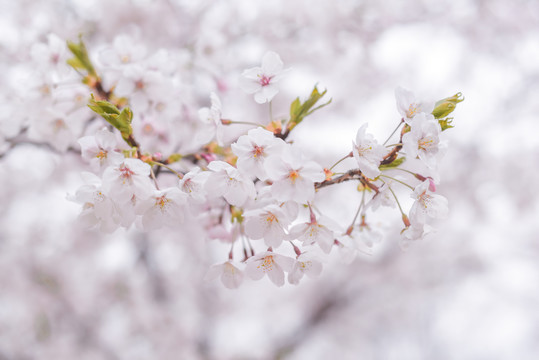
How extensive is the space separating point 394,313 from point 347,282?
159 cm

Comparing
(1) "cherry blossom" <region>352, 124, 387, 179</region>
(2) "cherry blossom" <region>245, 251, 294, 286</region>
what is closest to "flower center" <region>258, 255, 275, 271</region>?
(2) "cherry blossom" <region>245, 251, 294, 286</region>

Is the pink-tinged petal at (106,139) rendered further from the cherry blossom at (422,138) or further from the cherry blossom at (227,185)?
the cherry blossom at (422,138)

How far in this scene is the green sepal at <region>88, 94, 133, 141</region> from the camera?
33.2 inches

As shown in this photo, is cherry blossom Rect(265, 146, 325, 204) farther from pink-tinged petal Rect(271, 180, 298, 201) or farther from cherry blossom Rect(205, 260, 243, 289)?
cherry blossom Rect(205, 260, 243, 289)

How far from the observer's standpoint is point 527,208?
20.0 ft

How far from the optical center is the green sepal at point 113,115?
0.84 m

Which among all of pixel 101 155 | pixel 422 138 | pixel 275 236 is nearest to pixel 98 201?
pixel 101 155

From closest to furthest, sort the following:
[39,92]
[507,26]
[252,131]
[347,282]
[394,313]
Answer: [252,131], [39,92], [507,26], [347,282], [394,313]

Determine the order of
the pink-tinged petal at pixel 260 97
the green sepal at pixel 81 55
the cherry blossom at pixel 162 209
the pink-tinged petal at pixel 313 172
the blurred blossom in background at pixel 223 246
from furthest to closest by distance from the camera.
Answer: the blurred blossom in background at pixel 223 246
the green sepal at pixel 81 55
the pink-tinged petal at pixel 260 97
the cherry blossom at pixel 162 209
the pink-tinged petal at pixel 313 172

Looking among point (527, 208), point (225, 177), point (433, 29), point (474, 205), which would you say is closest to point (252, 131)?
point (225, 177)

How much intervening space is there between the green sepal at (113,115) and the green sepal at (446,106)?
2.42 ft

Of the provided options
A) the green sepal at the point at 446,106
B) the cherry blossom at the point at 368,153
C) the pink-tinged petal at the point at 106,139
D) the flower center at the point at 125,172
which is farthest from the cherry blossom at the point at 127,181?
the green sepal at the point at 446,106

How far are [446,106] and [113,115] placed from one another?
78 centimetres

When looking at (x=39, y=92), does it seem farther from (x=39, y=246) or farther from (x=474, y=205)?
(x=474, y=205)
